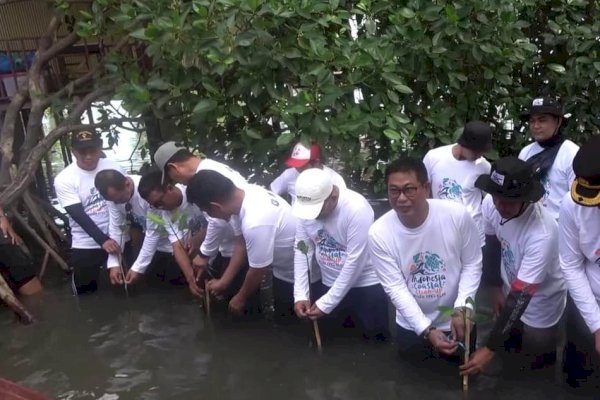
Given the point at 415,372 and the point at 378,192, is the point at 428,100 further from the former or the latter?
the point at 415,372

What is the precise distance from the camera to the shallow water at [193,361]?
4270 mm

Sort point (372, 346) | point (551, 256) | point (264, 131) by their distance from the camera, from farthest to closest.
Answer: point (264, 131)
point (372, 346)
point (551, 256)

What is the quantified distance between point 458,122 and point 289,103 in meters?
1.71

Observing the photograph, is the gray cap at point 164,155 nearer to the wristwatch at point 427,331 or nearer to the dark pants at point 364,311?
the dark pants at point 364,311

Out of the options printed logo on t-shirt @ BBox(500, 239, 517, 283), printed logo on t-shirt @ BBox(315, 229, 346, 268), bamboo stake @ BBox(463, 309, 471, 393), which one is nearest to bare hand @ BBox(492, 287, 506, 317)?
printed logo on t-shirt @ BBox(500, 239, 517, 283)

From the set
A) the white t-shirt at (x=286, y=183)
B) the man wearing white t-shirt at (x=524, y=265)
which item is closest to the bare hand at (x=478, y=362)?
the man wearing white t-shirt at (x=524, y=265)

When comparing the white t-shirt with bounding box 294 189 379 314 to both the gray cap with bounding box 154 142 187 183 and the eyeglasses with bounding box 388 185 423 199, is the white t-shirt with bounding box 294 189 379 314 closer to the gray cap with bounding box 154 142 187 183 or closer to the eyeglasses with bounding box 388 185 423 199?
the eyeglasses with bounding box 388 185 423 199

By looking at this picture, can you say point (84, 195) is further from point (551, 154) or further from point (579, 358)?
point (579, 358)

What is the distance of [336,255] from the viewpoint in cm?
458

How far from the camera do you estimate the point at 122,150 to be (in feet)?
41.4

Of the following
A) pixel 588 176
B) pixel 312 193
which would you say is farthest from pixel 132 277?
pixel 588 176

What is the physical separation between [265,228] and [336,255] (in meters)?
0.52

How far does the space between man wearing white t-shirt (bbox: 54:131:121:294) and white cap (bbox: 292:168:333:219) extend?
2463 millimetres

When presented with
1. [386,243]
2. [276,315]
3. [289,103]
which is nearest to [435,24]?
[289,103]
